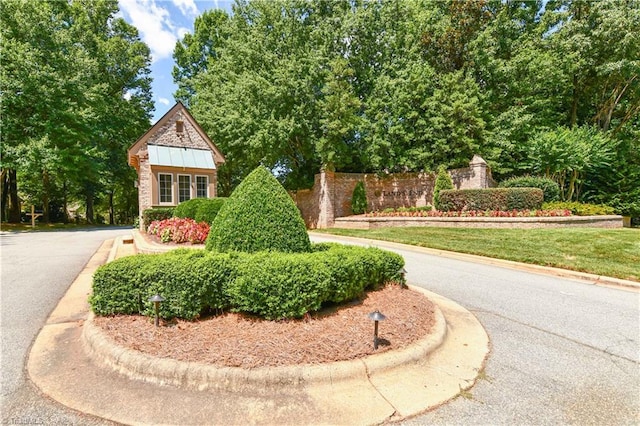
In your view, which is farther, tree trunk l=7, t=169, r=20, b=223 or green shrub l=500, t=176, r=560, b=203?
tree trunk l=7, t=169, r=20, b=223

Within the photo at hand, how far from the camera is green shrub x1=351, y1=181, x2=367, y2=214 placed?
20344 millimetres

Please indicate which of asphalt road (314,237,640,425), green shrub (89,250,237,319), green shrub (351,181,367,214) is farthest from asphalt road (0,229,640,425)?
green shrub (351,181,367,214)

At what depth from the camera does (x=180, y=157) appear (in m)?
17.0

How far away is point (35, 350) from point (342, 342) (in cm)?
354

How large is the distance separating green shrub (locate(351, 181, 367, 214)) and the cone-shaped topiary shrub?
15.9 meters

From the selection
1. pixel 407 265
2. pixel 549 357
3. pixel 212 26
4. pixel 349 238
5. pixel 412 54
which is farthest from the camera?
pixel 212 26

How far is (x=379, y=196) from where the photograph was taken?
822 inches

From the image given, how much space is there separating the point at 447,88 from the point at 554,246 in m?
12.3

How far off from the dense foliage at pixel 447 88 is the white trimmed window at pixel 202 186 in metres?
3.65

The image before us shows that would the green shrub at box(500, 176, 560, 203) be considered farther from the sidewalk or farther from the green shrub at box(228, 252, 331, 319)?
the green shrub at box(228, 252, 331, 319)

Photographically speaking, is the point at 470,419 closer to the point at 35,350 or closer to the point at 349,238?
the point at 35,350

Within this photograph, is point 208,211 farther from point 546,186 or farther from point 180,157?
point 546,186

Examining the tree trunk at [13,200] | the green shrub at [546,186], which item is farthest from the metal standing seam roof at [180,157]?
the tree trunk at [13,200]

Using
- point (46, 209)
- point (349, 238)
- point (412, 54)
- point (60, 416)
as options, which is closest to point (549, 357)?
point (60, 416)
